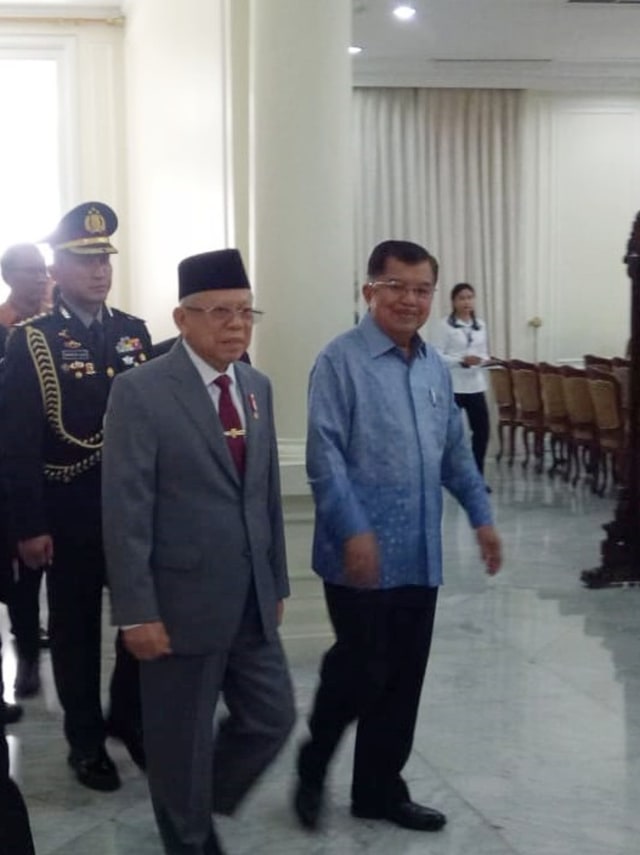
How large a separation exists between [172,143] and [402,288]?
162 inches

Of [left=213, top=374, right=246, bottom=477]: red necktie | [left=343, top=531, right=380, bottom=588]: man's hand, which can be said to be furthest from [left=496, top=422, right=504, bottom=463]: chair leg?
[left=213, top=374, right=246, bottom=477]: red necktie

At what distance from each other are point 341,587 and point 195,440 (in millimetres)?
615

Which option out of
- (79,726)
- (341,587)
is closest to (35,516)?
(79,726)

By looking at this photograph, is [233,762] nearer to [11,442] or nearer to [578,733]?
[11,442]

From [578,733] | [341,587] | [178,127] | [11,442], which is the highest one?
[178,127]

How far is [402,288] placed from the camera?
2967 mm

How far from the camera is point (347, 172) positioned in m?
4.64

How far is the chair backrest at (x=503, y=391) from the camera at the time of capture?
428 inches

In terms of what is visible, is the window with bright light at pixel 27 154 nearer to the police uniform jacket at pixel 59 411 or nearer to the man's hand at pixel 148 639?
the police uniform jacket at pixel 59 411

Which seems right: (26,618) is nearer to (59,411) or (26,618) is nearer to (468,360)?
(59,411)

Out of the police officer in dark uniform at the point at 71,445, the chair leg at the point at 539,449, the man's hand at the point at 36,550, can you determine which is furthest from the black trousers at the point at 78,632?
the chair leg at the point at 539,449

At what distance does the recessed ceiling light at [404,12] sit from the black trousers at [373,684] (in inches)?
291

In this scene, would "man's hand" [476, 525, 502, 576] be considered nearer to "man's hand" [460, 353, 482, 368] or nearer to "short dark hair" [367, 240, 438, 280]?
"short dark hair" [367, 240, 438, 280]

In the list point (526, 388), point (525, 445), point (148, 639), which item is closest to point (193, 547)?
point (148, 639)
